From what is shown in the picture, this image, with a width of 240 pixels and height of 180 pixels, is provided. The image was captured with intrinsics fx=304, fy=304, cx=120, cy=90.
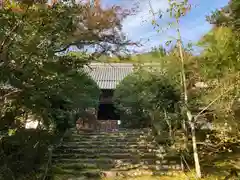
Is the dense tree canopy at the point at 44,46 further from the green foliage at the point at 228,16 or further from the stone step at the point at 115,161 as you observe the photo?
the green foliage at the point at 228,16

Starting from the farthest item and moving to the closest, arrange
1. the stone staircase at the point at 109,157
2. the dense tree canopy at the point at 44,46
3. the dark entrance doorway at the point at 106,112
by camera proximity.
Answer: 1. the dark entrance doorway at the point at 106,112
2. the stone staircase at the point at 109,157
3. the dense tree canopy at the point at 44,46

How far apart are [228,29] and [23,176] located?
6.46 m

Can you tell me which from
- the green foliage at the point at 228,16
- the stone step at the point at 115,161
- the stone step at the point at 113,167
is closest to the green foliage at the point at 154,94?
the stone step at the point at 115,161

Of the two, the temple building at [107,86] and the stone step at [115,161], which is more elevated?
the temple building at [107,86]

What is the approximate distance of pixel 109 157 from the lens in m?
8.88

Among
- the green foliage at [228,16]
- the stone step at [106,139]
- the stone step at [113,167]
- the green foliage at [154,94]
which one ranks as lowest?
the stone step at [113,167]

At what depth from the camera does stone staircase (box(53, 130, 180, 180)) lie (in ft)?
25.6

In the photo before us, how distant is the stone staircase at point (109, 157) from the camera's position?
25.6ft

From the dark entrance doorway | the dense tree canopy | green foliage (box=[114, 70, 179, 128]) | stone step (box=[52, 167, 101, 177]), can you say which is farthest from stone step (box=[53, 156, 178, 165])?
the dark entrance doorway

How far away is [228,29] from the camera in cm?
829

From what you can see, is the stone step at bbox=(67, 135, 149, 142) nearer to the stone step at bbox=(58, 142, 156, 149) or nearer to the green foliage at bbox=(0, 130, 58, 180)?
the stone step at bbox=(58, 142, 156, 149)

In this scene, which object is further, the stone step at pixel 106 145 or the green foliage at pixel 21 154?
the stone step at pixel 106 145

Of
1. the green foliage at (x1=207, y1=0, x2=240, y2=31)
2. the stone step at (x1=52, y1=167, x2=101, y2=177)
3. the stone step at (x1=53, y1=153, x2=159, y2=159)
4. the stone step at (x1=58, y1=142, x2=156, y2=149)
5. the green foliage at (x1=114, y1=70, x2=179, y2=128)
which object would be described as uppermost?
the green foliage at (x1=207, y1=0, x2=240, y2=31)

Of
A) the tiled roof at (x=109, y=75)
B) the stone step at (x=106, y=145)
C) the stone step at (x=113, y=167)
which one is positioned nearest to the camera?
the stone step at (x=113, y=167)
